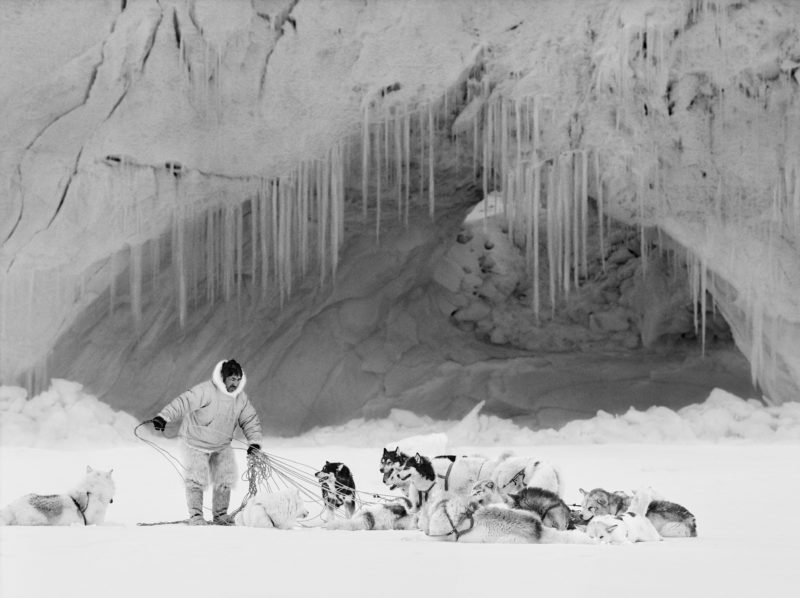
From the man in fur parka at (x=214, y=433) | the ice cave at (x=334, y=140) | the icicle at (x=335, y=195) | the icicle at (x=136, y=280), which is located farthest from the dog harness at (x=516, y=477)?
the icicle at (x=136, y=280)

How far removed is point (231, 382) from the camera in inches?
225

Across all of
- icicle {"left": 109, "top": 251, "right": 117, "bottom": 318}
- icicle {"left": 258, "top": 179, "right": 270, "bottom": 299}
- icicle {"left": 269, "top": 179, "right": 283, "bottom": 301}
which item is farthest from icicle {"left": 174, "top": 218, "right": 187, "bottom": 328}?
icicle {"left": 269, "top": 179, "right": 283, "bottom": 301}

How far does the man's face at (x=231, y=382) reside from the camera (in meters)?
5.71

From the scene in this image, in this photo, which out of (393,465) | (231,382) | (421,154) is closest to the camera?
(393,465)

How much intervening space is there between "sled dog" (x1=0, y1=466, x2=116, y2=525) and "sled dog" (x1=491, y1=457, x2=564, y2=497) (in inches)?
78.8

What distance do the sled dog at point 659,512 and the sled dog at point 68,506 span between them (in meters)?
2.43

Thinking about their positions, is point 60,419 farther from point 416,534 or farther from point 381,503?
point 416,534

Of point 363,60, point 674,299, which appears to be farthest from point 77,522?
point 674,299

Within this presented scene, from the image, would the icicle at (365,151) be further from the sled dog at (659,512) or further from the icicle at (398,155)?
the sled dog at (659,512)

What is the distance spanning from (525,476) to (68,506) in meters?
2.29

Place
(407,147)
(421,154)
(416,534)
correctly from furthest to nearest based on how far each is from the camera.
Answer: (421,154), (407,147), (416,534)

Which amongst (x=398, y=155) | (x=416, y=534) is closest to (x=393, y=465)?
(x=416, y=534)

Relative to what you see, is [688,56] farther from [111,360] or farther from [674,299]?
[111,360]

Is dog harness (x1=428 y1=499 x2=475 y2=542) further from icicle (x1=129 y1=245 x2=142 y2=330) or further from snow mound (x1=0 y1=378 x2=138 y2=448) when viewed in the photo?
icicle (x1=129 y1=245 x2=142 y2=330)
